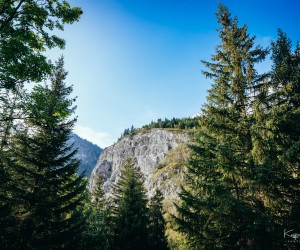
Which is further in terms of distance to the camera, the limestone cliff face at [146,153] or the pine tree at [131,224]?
the limestone cliff face at [146,153]

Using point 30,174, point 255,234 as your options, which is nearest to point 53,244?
point 30,174

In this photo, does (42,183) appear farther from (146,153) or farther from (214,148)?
(146,153)

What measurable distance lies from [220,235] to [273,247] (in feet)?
8.17

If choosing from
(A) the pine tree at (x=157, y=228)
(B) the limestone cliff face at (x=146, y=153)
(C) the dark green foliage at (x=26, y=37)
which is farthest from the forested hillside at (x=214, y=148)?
(B) the limestone cliff face at (x=146, y=153)

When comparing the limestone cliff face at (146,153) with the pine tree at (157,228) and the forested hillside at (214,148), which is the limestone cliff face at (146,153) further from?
the forested hillside at (214,148)

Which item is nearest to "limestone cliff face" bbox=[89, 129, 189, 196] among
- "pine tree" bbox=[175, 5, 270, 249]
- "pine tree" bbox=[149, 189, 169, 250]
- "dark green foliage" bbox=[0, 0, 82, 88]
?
"pine tree" bbox=[149, 189, 169, 250]

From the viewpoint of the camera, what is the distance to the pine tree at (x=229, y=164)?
9125 millimetres

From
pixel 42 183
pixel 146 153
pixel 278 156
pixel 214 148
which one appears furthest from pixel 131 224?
pixel 146 153

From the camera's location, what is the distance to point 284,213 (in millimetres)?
9328

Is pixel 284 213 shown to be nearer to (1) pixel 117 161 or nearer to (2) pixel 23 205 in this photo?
(2) pixel 23 205

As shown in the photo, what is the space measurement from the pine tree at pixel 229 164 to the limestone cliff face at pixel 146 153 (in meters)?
96.7

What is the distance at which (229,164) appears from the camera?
955cm

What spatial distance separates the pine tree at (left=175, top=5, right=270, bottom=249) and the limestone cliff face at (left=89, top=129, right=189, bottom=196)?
96691 millimetres

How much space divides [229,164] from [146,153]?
5254 inches
